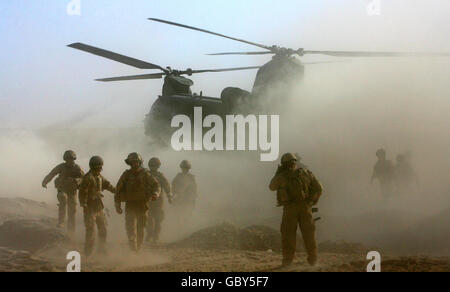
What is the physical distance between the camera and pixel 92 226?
920 centimetres

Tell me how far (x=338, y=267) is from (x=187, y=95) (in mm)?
11808

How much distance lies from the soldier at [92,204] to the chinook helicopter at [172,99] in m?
8.02

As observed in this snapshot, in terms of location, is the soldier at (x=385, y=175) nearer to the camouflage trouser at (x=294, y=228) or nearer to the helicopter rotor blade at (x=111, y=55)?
the helicopter rotor blade at (x=111, y=55)

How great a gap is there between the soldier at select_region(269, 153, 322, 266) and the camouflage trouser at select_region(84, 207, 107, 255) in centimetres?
324

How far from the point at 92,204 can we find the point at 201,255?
2.09 metres

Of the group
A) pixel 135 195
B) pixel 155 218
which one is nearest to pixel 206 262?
pixel 135 195

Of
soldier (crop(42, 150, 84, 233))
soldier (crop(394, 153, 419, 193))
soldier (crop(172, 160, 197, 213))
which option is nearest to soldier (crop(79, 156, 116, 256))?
soldier (crop(42, 150, 84, 233))

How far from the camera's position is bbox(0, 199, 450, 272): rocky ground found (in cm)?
777

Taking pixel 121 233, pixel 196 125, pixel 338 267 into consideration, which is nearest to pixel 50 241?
pixel 121 233

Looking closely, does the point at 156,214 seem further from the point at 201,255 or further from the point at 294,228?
the point at 294,228

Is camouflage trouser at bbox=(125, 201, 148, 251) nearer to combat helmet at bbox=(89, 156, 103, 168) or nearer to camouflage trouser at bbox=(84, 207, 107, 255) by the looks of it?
camouflage trouser at bbox=(84, 207, 107, 255)

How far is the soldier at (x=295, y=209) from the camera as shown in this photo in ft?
25.9

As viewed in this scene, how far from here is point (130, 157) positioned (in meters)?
9.29

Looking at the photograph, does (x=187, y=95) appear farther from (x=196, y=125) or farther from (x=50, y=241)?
(x=50, y=241)
